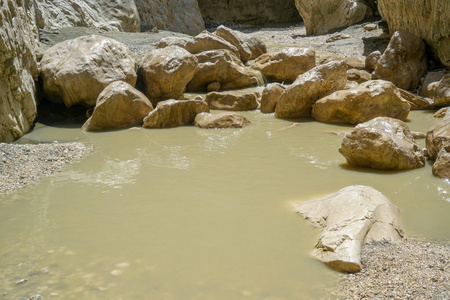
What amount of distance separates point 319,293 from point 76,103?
7.11m

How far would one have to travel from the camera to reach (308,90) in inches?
326

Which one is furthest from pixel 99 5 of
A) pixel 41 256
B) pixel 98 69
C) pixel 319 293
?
pixel 319 293

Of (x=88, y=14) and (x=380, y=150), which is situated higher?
(x=88, y=14)

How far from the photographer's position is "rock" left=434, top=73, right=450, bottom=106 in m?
8.51

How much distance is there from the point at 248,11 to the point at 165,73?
2020 cm

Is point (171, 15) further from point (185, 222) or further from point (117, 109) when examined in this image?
point (185, 222)

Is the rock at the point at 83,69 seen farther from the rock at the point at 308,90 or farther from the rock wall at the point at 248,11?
the rock wall at the point at 248,11

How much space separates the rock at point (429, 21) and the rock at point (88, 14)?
9292 mm

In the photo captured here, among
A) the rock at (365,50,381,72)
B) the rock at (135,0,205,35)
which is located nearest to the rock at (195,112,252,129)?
the rock at (365,50,381,72)

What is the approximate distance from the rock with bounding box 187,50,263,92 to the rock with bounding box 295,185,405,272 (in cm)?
755

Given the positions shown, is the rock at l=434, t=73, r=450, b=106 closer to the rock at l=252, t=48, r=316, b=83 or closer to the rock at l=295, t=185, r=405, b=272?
the rock at l=252, t=48, r=316, b=83

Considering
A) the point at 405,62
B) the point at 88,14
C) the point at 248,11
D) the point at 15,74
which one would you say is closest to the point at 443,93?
the point at 405,62

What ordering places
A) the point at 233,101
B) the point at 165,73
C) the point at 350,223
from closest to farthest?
1. the point at 350,223
2. the point at 165,73
3. the point at 233,101

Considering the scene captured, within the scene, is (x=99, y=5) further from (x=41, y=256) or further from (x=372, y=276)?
(x=372, y=276)
